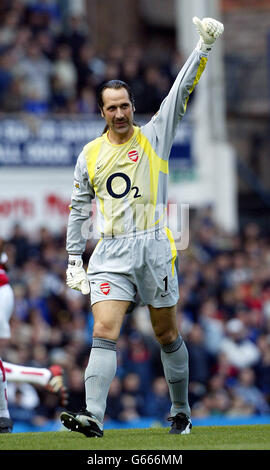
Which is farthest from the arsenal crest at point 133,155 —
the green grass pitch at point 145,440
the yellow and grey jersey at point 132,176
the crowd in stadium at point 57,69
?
the crowd in stadium at point 57,69

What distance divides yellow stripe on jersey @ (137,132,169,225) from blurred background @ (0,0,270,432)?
1.87 metres

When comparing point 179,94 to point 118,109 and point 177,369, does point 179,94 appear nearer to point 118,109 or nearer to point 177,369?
point 118,109

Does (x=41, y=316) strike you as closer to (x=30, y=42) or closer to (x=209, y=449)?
(x=30, y=42)

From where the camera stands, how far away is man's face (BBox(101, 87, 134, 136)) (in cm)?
824

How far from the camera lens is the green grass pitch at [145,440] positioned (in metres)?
7.27

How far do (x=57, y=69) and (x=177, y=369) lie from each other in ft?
42.5

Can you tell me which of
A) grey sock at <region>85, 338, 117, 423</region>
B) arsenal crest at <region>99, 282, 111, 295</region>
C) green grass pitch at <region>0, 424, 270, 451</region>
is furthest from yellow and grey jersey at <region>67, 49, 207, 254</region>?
green grass pitch at <region>0, 424, 270, 451</region>

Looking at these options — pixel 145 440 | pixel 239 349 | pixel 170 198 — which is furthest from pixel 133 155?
pixel 170 198

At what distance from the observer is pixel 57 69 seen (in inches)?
823

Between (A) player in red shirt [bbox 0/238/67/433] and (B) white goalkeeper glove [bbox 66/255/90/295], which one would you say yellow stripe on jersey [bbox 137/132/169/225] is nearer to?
(B) white goalkeeper glove [bbox 66/255/90/295]

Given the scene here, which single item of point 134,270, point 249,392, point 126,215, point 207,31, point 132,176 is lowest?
point 249,392

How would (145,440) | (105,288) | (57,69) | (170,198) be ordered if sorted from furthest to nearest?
(170,198) < (57,69) < (105,288) < (145,440)

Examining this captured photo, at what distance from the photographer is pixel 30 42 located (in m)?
20.8
